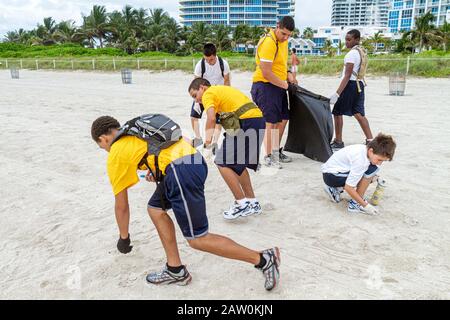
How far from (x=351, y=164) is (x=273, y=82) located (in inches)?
62.7

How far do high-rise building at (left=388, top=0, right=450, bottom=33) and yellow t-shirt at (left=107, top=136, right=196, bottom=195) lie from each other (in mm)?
116112

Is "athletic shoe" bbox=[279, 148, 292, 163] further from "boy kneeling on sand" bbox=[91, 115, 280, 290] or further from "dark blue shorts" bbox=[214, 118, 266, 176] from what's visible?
"boy kneeling on sand" bbox=[91, 115, 280, 290]

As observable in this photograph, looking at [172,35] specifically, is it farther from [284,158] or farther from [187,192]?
[187,192]

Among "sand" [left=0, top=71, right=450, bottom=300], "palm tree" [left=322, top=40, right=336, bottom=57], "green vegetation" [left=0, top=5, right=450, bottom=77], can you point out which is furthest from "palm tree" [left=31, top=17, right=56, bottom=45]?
"sand" [left=0, top=71, right=450, bottom=300]

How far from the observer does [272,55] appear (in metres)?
5.04

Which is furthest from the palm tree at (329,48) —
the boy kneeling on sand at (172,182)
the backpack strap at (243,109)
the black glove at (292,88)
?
the boy kneeling on sand at (172,182)

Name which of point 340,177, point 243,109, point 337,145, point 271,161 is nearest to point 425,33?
point 337,145

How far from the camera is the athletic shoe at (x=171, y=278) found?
301 cm

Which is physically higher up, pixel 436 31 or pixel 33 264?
pixel 436 31

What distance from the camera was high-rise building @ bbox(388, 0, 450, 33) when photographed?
105 metres

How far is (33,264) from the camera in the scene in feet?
11.1
